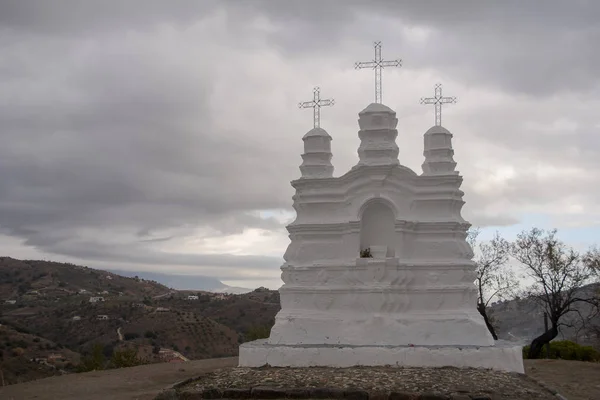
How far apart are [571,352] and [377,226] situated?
11.7 m

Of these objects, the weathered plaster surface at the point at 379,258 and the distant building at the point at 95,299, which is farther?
the distant building at the point at 95,299

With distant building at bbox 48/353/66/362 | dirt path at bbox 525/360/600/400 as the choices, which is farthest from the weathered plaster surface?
A: distant building at bbox 48/353/66/362

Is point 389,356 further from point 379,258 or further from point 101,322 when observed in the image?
point 101,322

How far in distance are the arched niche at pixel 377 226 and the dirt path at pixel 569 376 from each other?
17.6ft

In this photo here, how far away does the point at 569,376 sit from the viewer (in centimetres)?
1856

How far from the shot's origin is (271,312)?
4497 cm

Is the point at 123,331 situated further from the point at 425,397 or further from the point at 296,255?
the point at 425,397

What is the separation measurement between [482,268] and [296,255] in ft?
38.9

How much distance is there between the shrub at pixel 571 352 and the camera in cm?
2497

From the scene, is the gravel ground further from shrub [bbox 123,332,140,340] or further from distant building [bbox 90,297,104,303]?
distant building [bbox 90,297,104,303]

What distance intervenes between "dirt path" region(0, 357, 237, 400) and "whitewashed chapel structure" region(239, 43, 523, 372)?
112 inches

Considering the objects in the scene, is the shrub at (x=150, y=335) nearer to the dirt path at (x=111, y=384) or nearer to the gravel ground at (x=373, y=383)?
the dirt path at (x=111, y=384)

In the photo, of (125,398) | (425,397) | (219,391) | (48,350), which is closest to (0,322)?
(48,350)

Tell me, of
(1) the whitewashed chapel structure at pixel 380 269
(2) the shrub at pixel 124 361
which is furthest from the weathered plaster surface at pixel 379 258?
(2) the shrub at pixel 124 361
